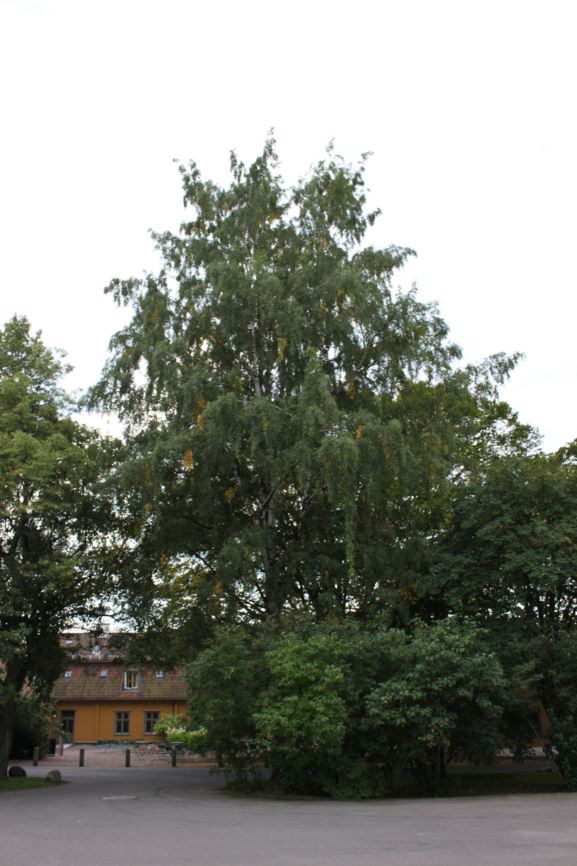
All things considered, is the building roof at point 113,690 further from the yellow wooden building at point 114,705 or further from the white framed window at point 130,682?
the white framed window at point 130,682

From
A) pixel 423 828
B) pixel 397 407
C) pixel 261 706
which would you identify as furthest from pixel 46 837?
pixel 397 407

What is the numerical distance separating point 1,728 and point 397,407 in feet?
49.6

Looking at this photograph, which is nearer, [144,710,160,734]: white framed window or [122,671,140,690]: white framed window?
[144,710,160,734]: white framed window

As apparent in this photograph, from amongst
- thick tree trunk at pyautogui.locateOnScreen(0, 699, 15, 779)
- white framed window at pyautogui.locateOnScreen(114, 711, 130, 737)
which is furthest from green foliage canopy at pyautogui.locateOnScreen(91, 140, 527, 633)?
white framed window at pyautogui.locateOnScreen(114, 711, 130, 737)

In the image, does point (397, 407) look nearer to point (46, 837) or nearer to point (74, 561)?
point (74, 561)

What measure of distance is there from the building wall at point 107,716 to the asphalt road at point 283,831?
35.0 meters

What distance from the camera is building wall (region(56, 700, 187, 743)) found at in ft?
176

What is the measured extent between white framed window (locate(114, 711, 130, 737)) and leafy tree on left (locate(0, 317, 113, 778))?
2951cm

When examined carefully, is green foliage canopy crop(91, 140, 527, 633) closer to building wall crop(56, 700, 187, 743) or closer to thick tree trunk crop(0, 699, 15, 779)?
thick tree trunk crop(0, 699, 15, 779)

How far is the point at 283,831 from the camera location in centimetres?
1265

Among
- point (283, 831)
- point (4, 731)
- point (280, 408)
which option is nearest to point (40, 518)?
point (4, 731)

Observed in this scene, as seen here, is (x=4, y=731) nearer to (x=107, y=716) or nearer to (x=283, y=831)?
(x=283, y=831)

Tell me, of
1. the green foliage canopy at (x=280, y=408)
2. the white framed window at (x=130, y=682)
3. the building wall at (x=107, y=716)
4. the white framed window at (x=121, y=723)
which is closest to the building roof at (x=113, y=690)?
the white framed window at (x=130, y=682)

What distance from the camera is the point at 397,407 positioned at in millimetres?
24000
